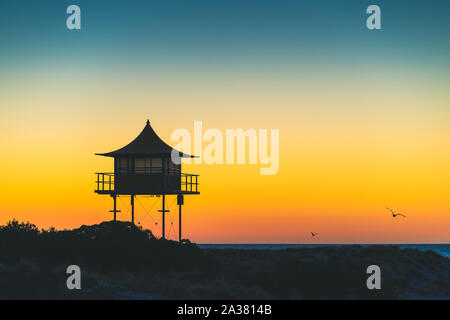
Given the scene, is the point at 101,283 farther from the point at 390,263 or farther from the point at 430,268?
the point at 430,268

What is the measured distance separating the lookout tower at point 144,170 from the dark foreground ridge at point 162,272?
3.07 m

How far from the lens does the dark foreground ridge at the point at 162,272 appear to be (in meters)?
41.0

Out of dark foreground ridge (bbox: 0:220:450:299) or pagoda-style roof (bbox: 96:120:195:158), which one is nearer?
dark foreground ridge (bbox: 0:220:450:299)

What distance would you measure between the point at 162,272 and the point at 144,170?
9.93m

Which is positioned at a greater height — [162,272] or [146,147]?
[146,147]

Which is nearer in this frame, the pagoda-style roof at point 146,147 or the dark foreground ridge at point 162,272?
the dark foreground ridge at point 162,272

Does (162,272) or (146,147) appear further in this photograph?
(146,147)

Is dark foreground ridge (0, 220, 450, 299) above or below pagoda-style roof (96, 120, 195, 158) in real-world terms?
below

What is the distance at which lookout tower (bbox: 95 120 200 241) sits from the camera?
54219 millimetres

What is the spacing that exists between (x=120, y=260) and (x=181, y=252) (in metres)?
4.93

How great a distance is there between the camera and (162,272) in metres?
47.2

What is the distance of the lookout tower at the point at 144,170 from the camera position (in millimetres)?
54219

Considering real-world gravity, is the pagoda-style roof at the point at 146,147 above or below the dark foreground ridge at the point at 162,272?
above

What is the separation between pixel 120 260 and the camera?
47.7 metres
